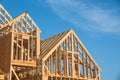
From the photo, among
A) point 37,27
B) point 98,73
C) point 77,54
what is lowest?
point 98,73

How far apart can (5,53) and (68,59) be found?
7415 millimetres

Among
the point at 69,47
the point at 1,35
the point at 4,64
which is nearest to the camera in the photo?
the point at 4,64

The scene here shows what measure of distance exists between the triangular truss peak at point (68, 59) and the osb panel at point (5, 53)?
323 cm

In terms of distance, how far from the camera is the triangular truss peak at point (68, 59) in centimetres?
2658

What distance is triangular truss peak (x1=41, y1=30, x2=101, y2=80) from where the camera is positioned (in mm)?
26578

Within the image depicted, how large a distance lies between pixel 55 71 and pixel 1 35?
20.0 feet

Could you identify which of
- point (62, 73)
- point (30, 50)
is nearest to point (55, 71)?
point (62, 73)

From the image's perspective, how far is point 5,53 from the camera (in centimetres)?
2477

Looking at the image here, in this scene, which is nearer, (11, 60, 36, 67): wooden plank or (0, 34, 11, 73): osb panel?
(11, 60, 36, 67): wooden plank

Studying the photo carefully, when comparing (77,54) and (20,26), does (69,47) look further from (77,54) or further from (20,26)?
(20,26)

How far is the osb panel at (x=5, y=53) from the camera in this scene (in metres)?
24.0

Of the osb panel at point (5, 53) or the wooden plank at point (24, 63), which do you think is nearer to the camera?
the wooden plank at point (24, 63)

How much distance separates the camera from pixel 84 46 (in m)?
30.3

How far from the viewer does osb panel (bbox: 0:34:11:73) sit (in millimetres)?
24016
